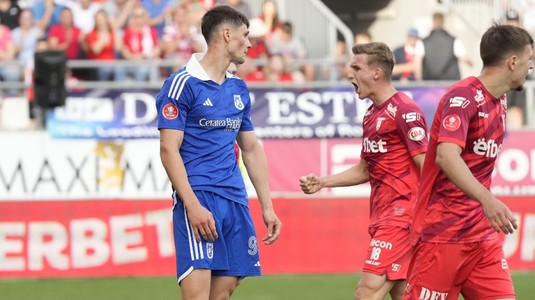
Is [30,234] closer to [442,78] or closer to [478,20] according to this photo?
[442,78]

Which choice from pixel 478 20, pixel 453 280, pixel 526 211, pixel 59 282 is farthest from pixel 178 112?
pixel 478 20

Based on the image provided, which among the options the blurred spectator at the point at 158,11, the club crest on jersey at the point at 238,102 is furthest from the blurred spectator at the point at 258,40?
the club crest on jersey at the point at 238,102

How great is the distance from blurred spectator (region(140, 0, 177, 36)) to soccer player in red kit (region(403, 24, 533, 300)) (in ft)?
39.2

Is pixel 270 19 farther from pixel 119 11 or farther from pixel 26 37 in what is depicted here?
pixel 26 37

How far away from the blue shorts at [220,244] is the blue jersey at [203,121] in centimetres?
8

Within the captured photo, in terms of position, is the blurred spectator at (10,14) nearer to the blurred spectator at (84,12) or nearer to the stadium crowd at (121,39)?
the stadium crowd at (121,39)

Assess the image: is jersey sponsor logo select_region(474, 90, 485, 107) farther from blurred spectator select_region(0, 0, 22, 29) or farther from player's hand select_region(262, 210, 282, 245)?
blurred spectator select_region(0, 0, 22, 29)

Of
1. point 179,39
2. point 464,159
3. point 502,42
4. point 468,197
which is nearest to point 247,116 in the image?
point 464,159

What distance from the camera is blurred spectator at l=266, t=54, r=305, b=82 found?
18109 millimetres

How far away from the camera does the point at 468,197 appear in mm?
6734

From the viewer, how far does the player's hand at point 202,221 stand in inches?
281

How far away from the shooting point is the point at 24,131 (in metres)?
16.9

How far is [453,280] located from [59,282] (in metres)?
7.73

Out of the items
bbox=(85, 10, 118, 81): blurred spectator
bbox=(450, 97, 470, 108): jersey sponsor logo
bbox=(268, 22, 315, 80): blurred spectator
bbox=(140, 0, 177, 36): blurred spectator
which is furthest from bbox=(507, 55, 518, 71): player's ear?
bbox=(140, 0, 177, 36): blurred spectator
